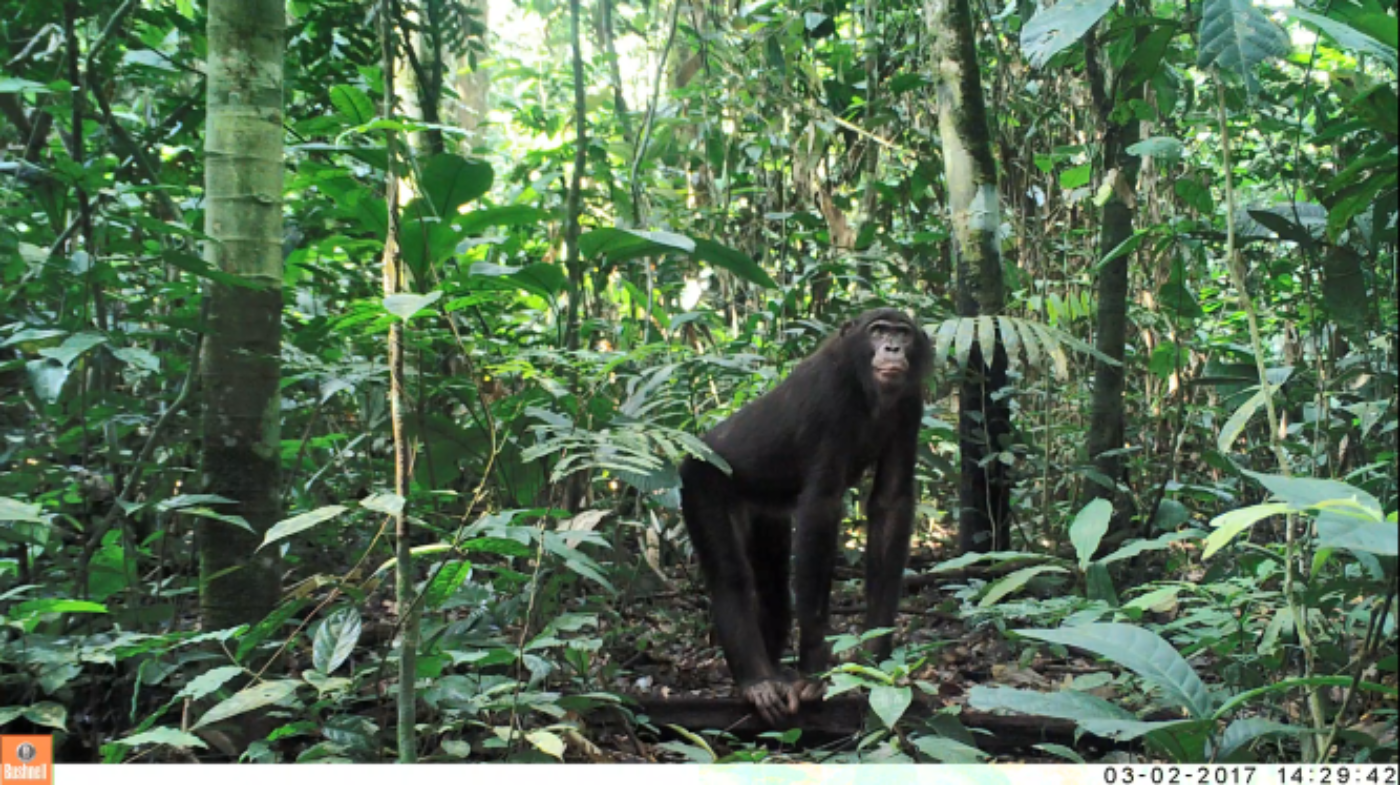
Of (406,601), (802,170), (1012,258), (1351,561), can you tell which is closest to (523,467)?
(406,601)

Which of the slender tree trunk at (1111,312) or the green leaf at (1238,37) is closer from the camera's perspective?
the green leaf at (1238,37)

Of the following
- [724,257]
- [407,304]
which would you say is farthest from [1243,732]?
[724,257]

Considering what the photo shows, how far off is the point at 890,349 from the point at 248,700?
8.94ft

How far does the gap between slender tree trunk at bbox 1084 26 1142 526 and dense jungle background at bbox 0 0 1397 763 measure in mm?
25

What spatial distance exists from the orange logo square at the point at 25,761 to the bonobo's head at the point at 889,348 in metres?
2.99

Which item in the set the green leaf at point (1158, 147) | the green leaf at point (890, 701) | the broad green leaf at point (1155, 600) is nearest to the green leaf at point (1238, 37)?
the green leaf at point (1158, 147)

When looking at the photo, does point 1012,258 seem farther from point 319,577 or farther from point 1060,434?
point 319,577

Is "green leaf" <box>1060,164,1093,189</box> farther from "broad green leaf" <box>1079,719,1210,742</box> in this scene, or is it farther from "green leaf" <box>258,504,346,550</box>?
"green leaf" <box>258,504,346,550</box>

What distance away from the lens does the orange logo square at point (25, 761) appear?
7.38ft

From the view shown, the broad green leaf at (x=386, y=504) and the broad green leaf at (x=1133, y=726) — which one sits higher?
the broad green leaf at (x=386, y=504)

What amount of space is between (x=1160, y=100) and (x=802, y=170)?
2.70 m

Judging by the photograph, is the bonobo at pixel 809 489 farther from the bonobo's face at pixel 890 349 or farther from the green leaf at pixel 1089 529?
the green leaf at pixel 1089 529

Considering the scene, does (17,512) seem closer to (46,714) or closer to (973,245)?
(46,714)

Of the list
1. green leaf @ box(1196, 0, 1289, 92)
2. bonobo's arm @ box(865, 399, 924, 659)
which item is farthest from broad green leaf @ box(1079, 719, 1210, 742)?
bonobo's arm @ box(865, 399, 924, 659)
